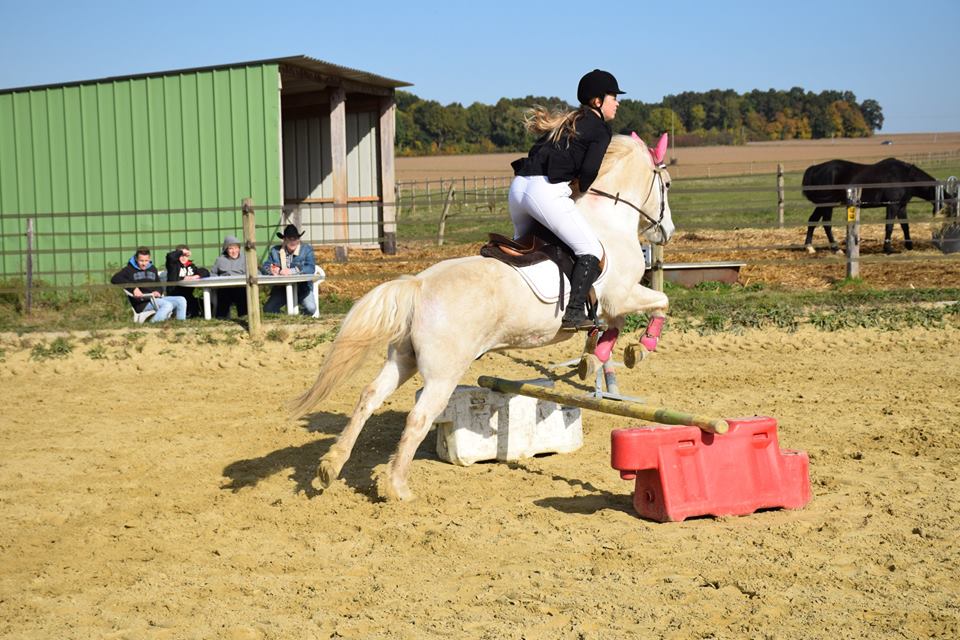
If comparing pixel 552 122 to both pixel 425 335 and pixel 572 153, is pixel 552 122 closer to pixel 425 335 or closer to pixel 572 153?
pixel 572 153

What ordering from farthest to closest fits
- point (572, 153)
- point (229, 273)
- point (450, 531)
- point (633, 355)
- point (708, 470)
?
point (229, 273) < point (633, 355) < point (572, 153) < point (708, 470) < point (450, 531)

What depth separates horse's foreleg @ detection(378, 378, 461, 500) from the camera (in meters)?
5.28

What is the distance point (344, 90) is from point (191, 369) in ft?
32.1

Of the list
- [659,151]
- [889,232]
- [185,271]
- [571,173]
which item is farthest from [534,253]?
[889,232]

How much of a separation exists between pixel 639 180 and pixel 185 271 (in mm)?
7682

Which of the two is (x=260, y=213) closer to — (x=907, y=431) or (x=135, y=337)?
(x=135, y=337)

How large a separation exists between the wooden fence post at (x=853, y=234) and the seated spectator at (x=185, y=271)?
338 inches

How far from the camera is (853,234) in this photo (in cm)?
1319

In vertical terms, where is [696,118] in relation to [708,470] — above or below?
above

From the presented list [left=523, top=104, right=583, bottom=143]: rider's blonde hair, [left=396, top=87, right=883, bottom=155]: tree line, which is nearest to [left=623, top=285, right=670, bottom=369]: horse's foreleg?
[left=523, top=104, right=583, bottom=143]: rider's blonde hair

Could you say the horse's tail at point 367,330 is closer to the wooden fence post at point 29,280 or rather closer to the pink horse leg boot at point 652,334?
the pink horse leg boot at point 652,334

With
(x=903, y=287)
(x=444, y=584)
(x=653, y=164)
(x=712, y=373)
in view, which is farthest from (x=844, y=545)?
(x=903, y=287)

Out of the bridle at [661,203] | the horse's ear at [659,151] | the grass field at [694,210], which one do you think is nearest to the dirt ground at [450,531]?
the bridle at [661,203]

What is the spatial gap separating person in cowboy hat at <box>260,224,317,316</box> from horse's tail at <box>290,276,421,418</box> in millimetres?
7116
